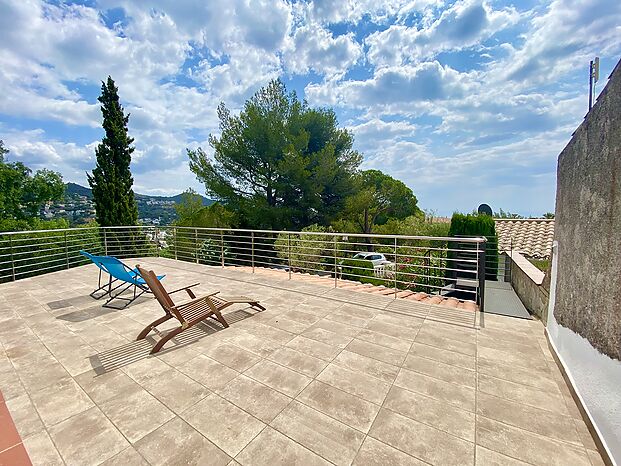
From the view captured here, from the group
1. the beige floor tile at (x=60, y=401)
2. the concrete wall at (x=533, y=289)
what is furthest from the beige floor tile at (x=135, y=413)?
the concrete wall at (x=533, y=289)

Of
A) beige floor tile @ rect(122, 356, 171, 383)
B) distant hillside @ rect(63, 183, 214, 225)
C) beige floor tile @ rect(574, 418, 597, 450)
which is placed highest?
distant hillside @ rect(63, 183, 214, 225)

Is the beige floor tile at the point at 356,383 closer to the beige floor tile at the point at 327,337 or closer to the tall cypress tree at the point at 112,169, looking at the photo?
the beige floor tile at the point at 327,337

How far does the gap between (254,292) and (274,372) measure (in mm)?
2748

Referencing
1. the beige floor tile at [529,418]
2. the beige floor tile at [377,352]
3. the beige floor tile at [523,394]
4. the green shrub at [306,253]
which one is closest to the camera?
the beige floor tile at [529,418]

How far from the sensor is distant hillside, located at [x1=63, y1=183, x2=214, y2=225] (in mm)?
14242

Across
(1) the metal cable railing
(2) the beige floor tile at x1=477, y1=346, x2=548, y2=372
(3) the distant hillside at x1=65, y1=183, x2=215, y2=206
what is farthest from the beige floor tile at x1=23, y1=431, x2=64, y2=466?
(3) the distant hillside at x1=65, y1=183, x2=215, y2=206

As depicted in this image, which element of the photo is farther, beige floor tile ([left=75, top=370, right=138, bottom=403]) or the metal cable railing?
the metal cable railing

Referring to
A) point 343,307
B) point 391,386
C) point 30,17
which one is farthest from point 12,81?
point 391,386

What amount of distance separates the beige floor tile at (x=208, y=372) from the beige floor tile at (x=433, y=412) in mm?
1338

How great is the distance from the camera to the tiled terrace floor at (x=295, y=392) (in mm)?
1664

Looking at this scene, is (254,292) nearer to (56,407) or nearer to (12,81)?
(56,407)

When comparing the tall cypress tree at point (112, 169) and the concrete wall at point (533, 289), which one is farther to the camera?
the tall cypress tree at point (112, 169)

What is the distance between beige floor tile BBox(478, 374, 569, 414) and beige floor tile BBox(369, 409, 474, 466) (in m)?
0.73

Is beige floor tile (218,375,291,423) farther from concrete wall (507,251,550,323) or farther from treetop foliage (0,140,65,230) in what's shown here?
treetop foliage (0,140,65,230)
